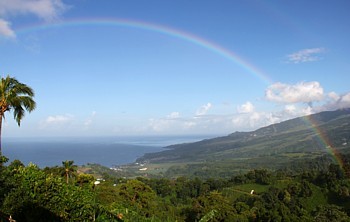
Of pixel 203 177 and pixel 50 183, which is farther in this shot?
pixel 203 177

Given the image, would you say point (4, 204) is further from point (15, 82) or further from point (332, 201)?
point (332, 201)

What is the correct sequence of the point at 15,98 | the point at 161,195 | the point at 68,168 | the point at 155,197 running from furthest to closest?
1. the point at 161,195
2. the point at 155,197
3. the point at 68,168
4. the point at 15,98

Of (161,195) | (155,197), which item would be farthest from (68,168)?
(161,195)

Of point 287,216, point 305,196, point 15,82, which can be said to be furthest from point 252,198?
point 15,82

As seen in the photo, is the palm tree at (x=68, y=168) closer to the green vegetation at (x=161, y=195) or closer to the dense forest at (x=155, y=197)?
the dense forest at (x=155, y=197)

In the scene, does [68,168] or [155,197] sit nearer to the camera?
[68,168]

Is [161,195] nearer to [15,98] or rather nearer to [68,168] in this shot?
[68,168]
